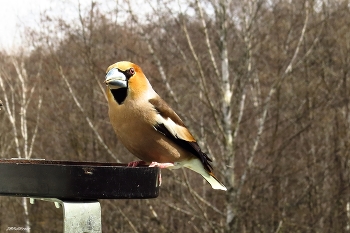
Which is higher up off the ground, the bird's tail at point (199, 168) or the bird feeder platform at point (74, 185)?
the bird's tail at point (199, 168)

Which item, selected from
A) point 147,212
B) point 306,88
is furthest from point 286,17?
point 147,212

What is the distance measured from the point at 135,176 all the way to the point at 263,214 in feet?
25.0

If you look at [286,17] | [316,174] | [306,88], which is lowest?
[316,174]

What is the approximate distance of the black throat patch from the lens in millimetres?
2518

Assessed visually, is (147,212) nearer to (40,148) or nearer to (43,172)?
Answer: (40,148)

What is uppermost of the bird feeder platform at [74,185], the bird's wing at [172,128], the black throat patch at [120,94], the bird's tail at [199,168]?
the black throat patch at [120,94]

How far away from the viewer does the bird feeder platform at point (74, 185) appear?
1.72m

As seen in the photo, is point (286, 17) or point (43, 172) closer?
point (43, 172)

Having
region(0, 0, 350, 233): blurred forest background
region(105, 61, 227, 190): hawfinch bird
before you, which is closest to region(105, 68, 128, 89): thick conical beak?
region(105, 61, 227, 190): hawfinch bird

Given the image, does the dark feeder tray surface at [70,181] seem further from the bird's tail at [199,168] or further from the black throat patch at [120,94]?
the bird's tail at [199,168]

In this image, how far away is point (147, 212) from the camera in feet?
38.0

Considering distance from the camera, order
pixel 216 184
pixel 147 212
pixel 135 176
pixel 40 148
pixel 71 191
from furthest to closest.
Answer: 1. pixel 40 148
2. pixel 147 212
3. pixel 216 184
4. pixel 135 176
5. pixel 71 191

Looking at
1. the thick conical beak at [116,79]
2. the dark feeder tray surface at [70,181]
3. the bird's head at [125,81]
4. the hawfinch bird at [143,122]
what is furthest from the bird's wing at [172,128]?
the dark feeder tray surface at [70,181]

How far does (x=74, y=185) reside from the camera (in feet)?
5.68
